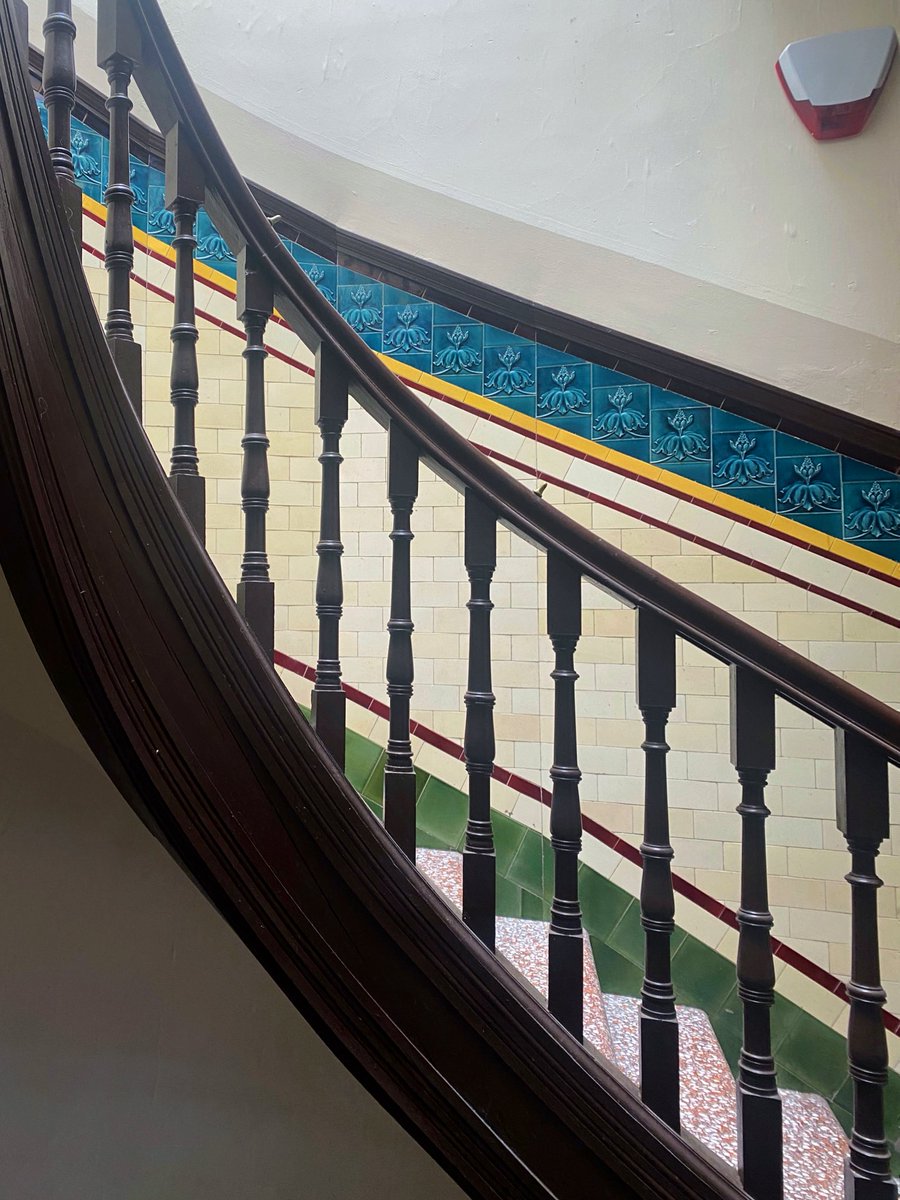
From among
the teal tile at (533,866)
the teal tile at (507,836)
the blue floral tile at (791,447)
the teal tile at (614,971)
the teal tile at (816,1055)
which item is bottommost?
the teal tile at (816,1055)

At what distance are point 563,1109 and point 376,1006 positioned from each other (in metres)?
0.29

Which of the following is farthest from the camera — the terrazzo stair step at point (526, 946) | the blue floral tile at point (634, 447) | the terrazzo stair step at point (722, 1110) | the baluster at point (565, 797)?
the blue floral tile at point (634, 447)

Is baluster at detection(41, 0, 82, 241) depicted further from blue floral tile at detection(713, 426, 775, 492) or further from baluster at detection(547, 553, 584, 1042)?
blue floral tile at detection(713, 426, 775, 492)

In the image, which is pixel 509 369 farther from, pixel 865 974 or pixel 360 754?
pixel 865 974

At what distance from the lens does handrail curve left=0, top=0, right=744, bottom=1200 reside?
97cm

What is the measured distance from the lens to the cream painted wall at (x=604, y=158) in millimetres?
1940

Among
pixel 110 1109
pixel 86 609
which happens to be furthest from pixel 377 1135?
pixel 86 609

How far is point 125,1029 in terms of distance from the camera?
1148mm

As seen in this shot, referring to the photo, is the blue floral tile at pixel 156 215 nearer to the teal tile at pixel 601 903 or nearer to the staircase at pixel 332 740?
the staircase at pixel 332 740

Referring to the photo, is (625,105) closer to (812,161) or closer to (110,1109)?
(812,161)

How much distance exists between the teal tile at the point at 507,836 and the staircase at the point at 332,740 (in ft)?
2.96

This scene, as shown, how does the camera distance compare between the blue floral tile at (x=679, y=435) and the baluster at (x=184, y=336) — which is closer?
the baluster at (x=184, y=336)

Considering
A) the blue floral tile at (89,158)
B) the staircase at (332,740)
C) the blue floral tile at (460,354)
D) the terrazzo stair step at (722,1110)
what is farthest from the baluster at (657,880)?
the blue floral tile at (89,158)

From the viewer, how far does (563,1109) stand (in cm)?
101
